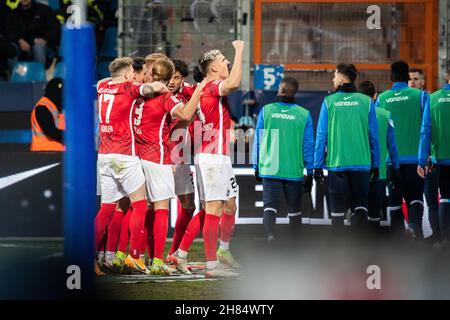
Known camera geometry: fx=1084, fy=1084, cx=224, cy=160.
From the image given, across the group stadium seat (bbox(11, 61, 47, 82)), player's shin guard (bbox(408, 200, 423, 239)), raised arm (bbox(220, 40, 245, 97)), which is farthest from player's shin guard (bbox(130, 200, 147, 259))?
stadium seat (bbox(11, 61, 47, 82))

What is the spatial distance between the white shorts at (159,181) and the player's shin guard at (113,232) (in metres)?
0.49

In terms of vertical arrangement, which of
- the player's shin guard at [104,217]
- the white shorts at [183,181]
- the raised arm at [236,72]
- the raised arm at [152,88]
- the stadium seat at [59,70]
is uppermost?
the stadium seat at [59,70]

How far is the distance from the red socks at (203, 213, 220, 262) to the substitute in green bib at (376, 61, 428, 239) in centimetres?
291

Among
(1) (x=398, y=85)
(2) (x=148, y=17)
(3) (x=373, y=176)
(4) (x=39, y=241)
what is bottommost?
(4) (x=39, y=241)

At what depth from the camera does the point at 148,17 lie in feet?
53.9

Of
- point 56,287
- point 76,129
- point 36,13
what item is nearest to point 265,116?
point 56,287

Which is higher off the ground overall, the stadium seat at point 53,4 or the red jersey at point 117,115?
the stadium seat at point 53,4

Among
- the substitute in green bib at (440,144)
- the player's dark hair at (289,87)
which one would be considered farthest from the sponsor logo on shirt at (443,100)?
the player's dark hair at (289,87)

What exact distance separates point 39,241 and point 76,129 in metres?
7.06

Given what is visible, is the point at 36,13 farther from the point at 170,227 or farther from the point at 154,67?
the point at 154,67

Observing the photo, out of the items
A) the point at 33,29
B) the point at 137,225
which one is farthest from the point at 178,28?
the point at 137,225

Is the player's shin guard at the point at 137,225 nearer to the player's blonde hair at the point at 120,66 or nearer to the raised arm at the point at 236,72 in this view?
the player's blonde hair at the point at 120,66

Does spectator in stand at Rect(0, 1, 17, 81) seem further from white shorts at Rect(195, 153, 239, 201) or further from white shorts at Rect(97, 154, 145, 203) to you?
white shorts at Rect(195, 153, 239, 201)

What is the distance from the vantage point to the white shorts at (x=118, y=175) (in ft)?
32.0
